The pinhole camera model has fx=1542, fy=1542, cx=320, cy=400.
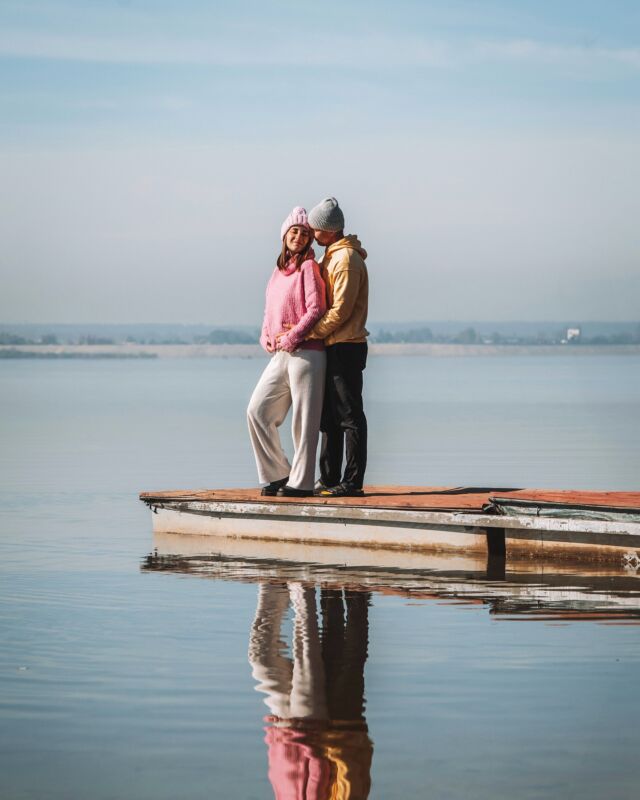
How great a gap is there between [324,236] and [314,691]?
4.97 metres

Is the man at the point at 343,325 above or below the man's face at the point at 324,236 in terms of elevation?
below

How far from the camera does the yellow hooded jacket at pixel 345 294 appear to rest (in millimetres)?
10906

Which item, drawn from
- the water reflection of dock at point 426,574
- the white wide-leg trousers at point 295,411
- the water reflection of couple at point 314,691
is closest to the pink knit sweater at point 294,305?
the white wide-leg trousers at point 295,411

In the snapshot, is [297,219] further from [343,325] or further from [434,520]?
[434,520]

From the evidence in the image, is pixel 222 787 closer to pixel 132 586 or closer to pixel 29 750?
pixel 29 750

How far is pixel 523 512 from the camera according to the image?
34.0ft

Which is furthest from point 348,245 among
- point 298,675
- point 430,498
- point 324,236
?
point 298,675

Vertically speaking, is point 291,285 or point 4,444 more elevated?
point 291,285

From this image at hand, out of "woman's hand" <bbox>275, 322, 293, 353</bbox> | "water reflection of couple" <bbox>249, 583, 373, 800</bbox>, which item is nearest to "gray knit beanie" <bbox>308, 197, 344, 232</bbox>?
"woman's hand" <bbox>275, 322, 293, 353</bbox>

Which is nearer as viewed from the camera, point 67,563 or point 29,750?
point 29,750

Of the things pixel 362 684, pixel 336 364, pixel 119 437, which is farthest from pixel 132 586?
pixel 119 437

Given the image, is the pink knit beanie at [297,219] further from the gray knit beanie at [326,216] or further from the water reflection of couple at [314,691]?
the water reflection of couple at [314,691]

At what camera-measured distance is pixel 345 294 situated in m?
10.9

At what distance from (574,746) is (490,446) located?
20.6 meters
